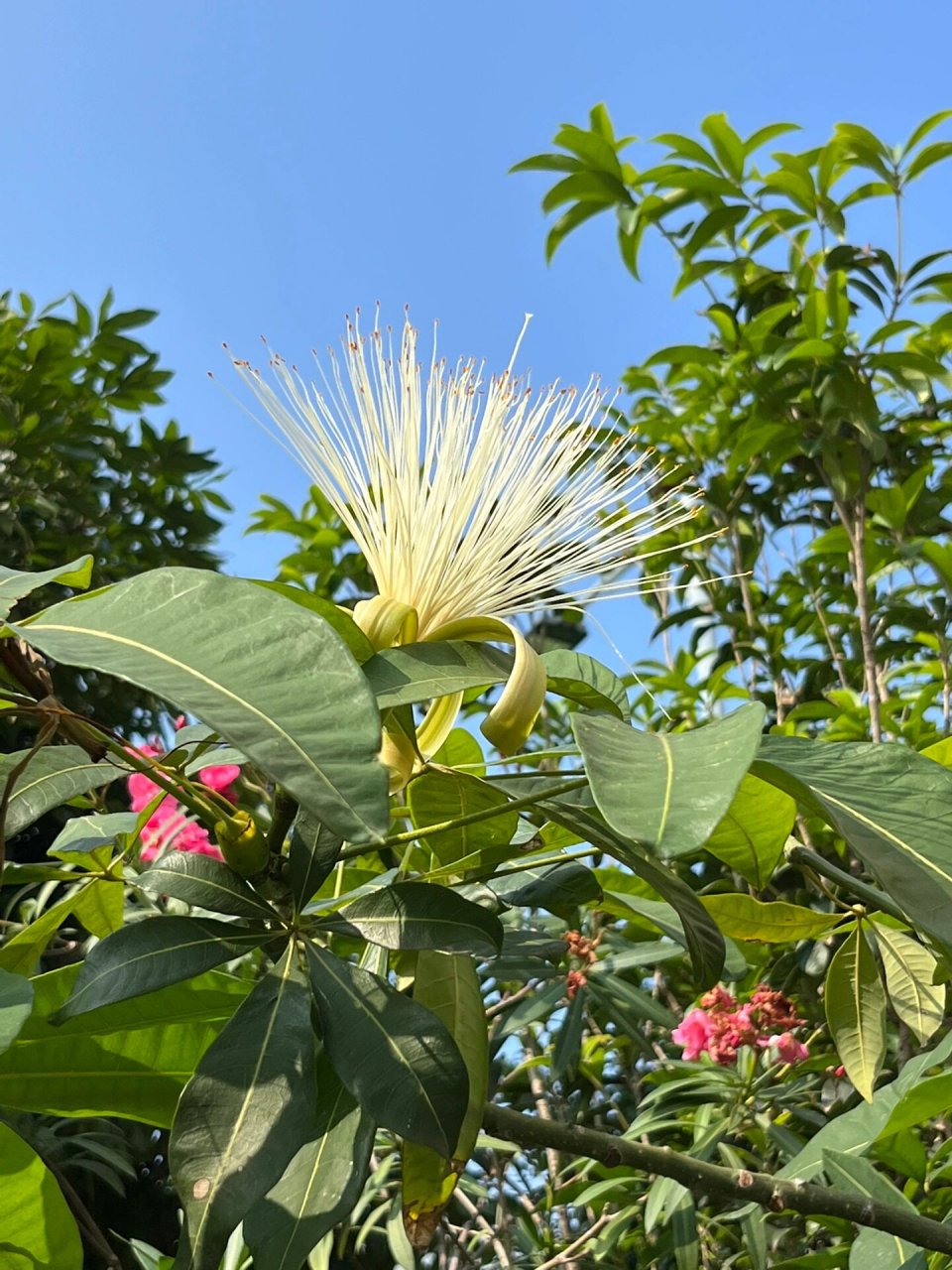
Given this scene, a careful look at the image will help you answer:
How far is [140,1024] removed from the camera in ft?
2.22

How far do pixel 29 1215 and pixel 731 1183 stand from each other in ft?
1.52

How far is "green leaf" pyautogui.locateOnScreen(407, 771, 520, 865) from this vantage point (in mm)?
762

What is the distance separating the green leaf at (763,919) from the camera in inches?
35.0

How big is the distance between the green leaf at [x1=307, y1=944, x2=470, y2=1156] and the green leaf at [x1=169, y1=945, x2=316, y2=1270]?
0.8 inches

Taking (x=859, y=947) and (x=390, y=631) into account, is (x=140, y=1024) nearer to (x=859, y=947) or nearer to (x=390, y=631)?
(x=390, y=631)

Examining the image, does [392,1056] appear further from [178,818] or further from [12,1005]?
[178,818]

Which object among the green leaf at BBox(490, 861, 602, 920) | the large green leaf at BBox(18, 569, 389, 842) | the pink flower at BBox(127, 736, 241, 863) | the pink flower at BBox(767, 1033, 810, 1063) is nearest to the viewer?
the large green leaf at BBox(18, 569, 389, 842)

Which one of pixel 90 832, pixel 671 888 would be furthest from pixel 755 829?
pixel 90 832

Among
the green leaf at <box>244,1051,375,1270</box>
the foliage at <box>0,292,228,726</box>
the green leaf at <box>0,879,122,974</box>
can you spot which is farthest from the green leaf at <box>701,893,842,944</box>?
the foliage at <box>0,292,228,726</box>

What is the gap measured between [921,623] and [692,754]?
189 cm

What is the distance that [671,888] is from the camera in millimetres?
594

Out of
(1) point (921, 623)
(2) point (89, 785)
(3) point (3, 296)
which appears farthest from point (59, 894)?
(3) point (3, 296)

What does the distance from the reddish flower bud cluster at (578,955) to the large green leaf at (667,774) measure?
973 mm

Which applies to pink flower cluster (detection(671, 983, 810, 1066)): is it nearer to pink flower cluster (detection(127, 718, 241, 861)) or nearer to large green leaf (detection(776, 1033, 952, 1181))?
large green leaf (detection(776, 1033, 952, 1181))
